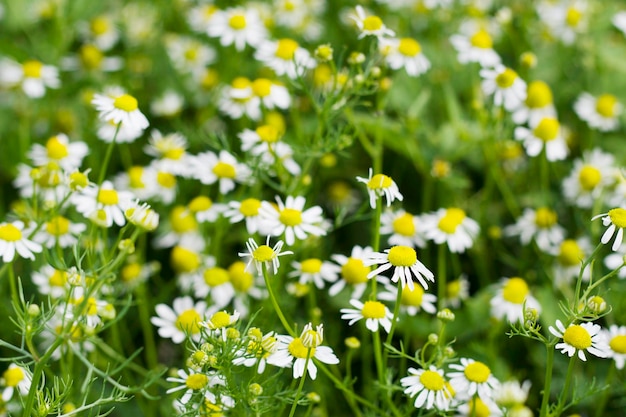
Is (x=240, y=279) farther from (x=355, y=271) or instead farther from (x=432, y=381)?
(x=432, y=381)

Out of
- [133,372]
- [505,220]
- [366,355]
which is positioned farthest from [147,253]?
[505,220]

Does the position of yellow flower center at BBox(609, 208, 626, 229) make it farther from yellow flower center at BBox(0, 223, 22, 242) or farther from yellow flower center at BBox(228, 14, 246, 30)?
yellow flower center at BBox(228, 14, 246, 30)

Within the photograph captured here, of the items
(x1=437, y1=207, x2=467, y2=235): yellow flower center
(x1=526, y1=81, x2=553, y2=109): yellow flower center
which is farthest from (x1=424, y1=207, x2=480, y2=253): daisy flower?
(x1=526, y1=81, x2=553, y2=109): yellow flower center

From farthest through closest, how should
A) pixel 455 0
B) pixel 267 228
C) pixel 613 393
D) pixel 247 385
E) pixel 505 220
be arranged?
pixel 455 0, pixel 505 220, pixel 613 393, pixel 267 228, pixel 247 385

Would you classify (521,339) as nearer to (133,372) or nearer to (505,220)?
(505,220)

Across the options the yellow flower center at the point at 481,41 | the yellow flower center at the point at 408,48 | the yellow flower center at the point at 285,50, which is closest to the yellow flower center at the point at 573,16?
the yellow flower center at the point at 481,41

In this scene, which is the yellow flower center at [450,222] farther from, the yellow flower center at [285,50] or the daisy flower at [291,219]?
the yellow flower center at [285,50]
